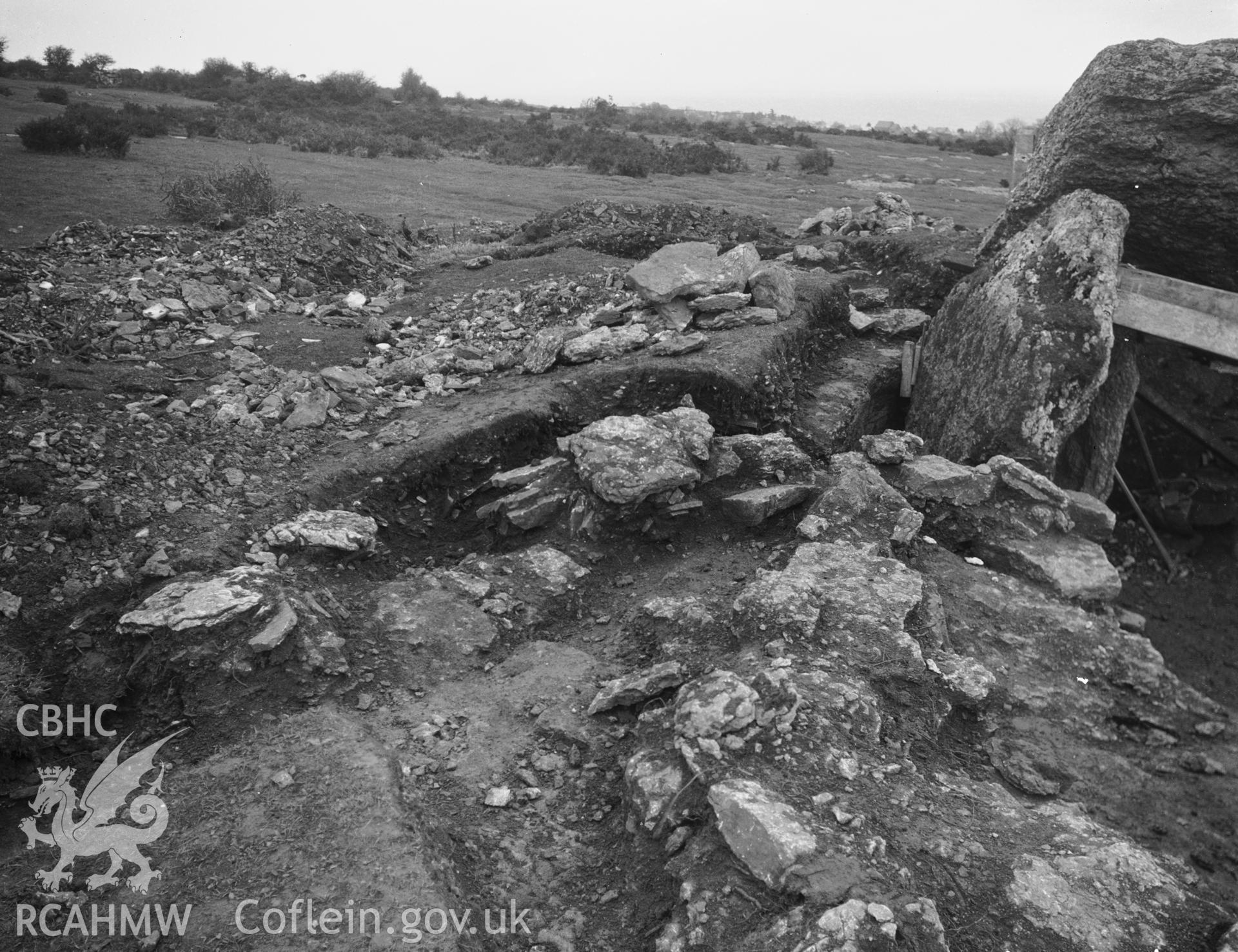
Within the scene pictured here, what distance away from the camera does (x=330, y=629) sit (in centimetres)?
368

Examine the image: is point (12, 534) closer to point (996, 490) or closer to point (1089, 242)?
point (996, 490)

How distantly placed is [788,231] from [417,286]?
5592mm

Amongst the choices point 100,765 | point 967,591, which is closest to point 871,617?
point 967,591

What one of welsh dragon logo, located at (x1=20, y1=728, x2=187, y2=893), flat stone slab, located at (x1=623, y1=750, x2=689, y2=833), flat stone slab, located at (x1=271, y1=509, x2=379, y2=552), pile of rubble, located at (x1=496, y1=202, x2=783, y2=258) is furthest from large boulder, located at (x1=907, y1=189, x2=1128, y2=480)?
welsh dragon logo, located at (x1=20, y1=728, x2=187, y2=893)

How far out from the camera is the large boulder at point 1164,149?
17.5ft

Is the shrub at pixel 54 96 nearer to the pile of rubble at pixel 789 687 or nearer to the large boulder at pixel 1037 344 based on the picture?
the pile of rubble at pixel 789 687

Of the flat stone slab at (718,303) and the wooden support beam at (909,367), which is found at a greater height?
the flat stone slab at (718,303)

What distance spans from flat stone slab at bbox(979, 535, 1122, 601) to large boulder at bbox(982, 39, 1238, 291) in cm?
260

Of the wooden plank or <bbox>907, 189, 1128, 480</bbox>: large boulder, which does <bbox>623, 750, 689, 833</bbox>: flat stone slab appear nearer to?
<bbox>907, 189, 1128, 480</bbox>: large boulder

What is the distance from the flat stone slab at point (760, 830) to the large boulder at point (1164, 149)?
5.29 meters

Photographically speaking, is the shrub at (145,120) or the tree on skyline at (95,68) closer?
the shrub at (145,120)

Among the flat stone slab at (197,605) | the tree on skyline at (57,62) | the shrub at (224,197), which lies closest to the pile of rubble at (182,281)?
the shrub at (224,197)

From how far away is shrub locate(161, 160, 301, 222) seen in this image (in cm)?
941

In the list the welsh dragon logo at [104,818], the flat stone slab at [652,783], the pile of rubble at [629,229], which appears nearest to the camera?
the welsh dragon logo at [104,818]
